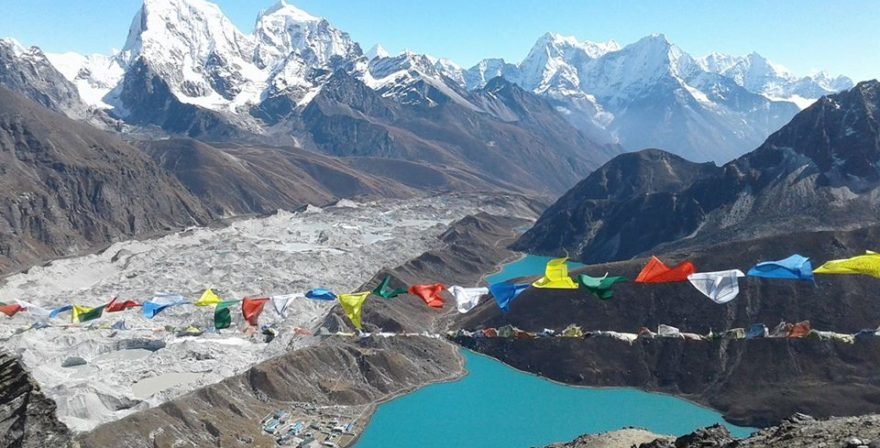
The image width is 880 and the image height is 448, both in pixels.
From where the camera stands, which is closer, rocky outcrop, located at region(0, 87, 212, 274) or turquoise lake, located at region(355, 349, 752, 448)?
turquoise lake, located at region(355, 349, 752, 448)

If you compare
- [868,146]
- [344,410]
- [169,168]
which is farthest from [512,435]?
[169,168]

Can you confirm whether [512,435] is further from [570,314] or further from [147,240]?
[147,240]

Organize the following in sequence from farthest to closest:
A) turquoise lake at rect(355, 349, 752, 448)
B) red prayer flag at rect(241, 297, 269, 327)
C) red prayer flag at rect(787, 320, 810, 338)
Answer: turquoise lake at rect(355, 349, 752, 448), red prayer flag at rect(241, 297, 269, 327), red prayer flag at rect(787, 320, 810, 338)

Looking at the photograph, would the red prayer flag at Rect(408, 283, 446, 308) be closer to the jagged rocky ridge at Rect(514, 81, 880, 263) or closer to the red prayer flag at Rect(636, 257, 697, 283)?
the red prayer flag at Rect(636, 257, 697, 283)

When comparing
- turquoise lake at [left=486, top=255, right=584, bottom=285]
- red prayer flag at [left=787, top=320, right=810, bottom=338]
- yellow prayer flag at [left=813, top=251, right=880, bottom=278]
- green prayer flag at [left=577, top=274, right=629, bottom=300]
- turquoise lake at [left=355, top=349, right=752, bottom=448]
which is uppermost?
yellow prayer flag at [left=813, top=251, right=880, bottom=278]

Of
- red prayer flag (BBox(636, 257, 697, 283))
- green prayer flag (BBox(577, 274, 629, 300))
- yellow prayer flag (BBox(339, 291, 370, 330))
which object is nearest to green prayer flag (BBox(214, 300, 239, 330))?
yellow prayer flag (BBox(339, 291, 370, 330))

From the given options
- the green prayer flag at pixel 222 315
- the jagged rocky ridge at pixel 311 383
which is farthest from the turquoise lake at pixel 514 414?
the green prayer flag at pixel 222 315

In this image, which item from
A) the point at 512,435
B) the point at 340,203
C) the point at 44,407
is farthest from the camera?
the point at 340,203
